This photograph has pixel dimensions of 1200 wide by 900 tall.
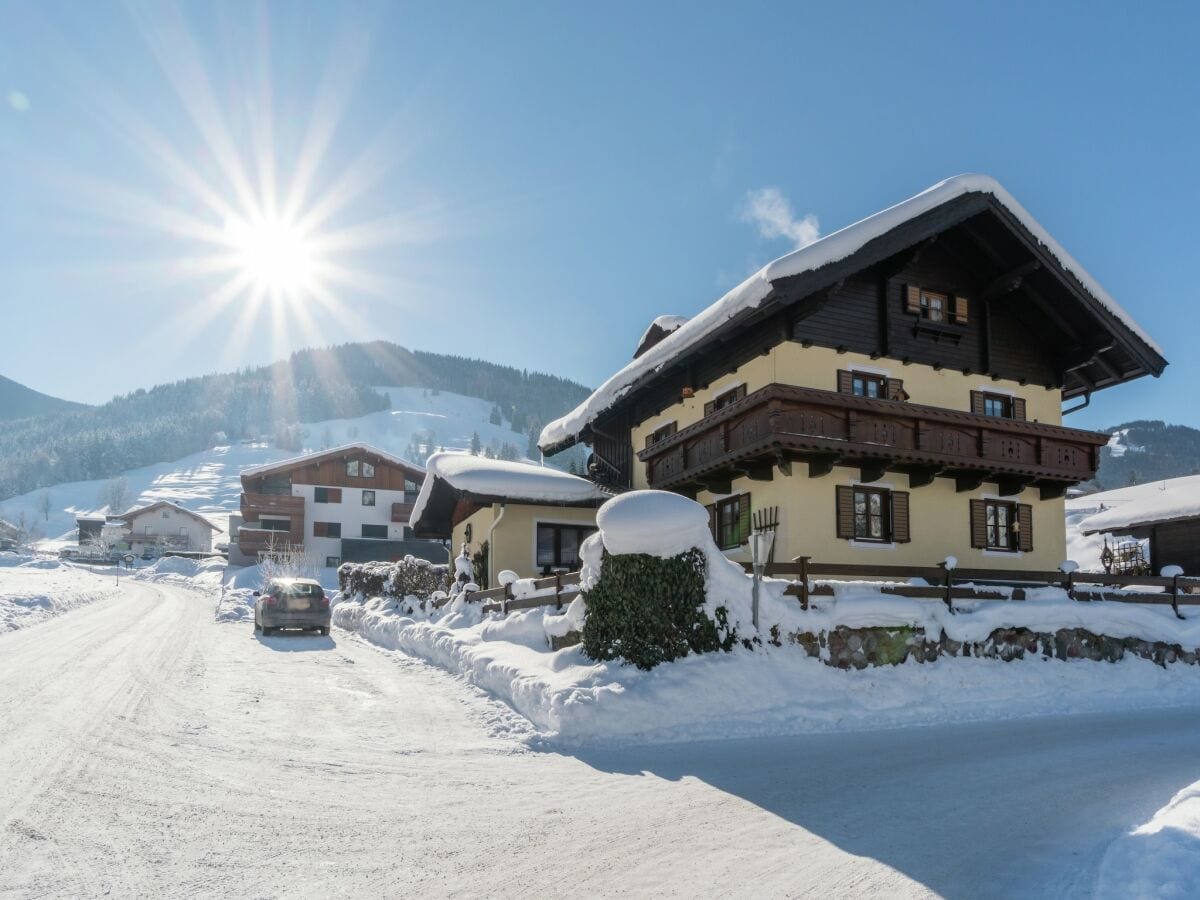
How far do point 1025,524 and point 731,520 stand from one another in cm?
765

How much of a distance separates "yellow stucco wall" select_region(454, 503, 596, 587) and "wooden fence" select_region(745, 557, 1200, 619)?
8922 mm

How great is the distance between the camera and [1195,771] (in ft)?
28.2

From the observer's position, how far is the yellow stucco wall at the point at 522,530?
24.6 meters

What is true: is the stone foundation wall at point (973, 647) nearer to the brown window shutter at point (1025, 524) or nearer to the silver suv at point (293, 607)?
the brown window shutter at point (1025, 524)

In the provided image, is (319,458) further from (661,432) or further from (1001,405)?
(1001,405)

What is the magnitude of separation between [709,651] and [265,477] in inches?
2063

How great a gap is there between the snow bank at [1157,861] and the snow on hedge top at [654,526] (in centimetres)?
642

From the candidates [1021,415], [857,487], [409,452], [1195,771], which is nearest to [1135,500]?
[1021,415]

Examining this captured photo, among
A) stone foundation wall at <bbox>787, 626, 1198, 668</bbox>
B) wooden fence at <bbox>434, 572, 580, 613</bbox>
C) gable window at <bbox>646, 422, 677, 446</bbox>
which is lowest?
stone foundation wall at <bbox>787, 626, 1198, 668</bbox>

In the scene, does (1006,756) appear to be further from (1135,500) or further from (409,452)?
(409,452)

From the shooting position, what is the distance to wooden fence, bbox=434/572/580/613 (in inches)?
589

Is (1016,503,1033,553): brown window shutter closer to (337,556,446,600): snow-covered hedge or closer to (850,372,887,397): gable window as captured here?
(850,372,887,397): gable window

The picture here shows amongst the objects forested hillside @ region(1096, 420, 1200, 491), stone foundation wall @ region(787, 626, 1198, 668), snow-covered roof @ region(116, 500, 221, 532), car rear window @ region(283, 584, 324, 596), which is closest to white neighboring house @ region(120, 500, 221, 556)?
snow-covered roof @ region(116, 500, 221, 532)

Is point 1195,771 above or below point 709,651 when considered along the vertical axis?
below
